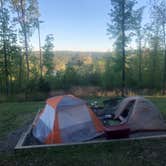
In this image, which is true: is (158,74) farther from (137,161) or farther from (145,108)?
(137,161)

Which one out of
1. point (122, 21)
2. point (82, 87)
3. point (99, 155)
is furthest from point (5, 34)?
point (99, 155)

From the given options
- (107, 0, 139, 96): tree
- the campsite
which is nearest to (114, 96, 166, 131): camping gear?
the campsite

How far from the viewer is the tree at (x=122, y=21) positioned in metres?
16.6

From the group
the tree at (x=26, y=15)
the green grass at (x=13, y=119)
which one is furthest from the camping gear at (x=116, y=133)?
the tree at (x=26, y=15)

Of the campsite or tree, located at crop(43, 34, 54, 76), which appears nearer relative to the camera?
the campsite

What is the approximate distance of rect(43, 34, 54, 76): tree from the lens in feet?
74.1

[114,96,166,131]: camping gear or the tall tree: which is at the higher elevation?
the tall tree

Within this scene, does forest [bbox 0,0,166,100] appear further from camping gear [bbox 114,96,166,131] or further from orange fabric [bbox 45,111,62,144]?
orange fabric [bbox 45,111,62,144]

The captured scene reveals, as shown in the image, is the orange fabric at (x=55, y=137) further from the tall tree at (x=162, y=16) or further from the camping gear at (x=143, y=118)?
the tall tree at (x=162, y=16)

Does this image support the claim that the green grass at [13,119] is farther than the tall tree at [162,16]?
No

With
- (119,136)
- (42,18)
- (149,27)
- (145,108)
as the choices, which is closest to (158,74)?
(149,27)

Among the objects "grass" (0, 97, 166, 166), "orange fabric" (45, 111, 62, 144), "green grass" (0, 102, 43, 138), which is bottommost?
"green grass" (0, 102, 43, 138)

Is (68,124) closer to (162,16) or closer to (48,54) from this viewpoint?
(162,16)

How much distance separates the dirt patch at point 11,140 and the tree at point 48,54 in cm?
1536
